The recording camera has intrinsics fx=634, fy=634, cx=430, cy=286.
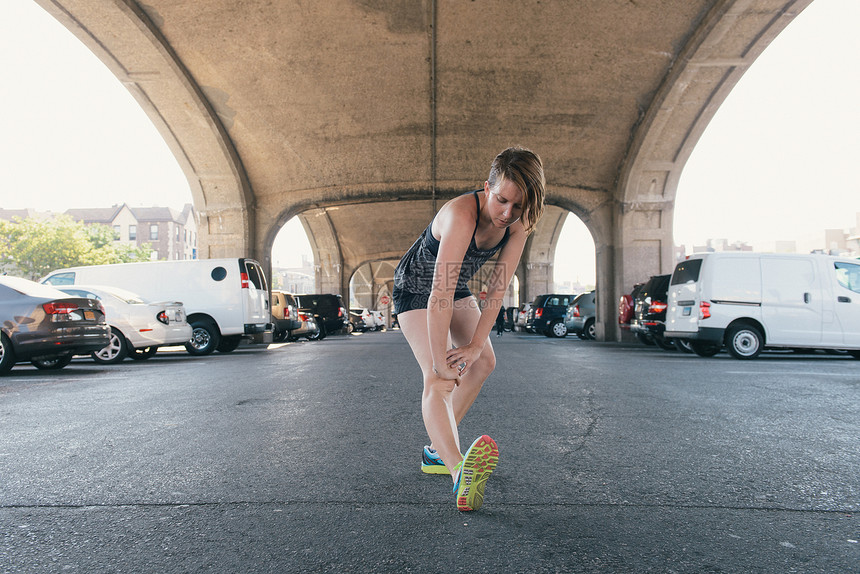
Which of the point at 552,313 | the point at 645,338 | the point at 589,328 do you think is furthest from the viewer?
the point at 552,313

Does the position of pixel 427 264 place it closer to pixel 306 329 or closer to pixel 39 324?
pixel 39 324

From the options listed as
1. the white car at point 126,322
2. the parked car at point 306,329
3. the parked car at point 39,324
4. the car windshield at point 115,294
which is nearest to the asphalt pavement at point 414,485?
the parked car at point 39,324

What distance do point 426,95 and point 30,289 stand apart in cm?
1107

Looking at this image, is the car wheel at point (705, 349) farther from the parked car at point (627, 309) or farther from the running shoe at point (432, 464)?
the running shoe at point (432, 464)

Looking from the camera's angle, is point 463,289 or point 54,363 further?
point 54,363

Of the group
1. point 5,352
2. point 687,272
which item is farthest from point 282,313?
point 687,272

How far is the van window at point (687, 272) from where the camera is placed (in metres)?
11.8

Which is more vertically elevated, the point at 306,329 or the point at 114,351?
the point at 114,351

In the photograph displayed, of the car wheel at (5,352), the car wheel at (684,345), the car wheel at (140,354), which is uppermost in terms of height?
the car wheel at (5,352)

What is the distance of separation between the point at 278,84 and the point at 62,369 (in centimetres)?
938

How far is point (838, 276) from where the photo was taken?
11484 mm

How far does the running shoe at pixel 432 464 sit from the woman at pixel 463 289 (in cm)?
28

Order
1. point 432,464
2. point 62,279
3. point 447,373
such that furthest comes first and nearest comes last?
point 62,279 < point 432,464 < point 447,373

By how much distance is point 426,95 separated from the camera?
1716cm
